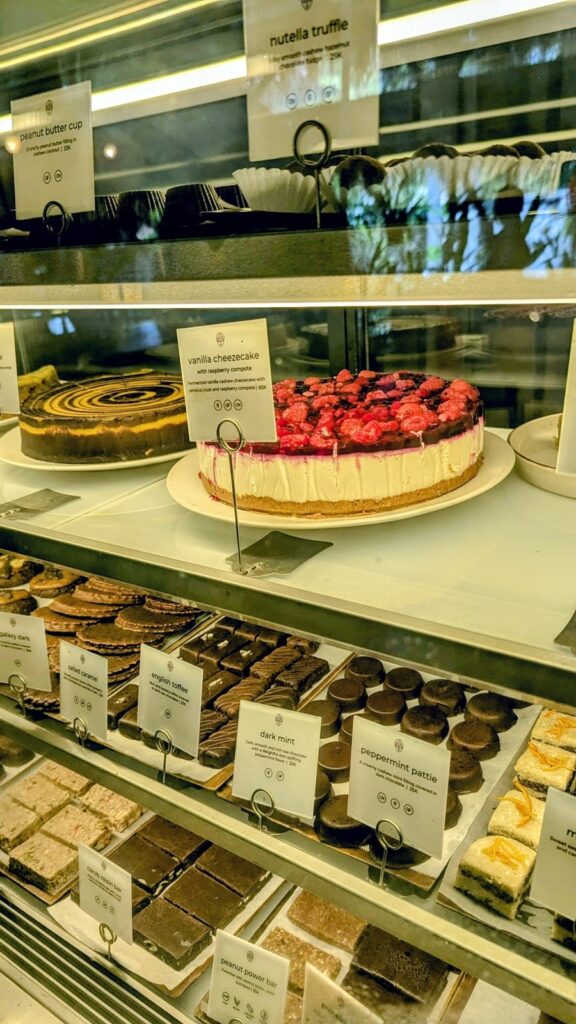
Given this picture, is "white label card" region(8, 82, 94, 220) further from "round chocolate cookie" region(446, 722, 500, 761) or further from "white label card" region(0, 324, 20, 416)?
"round chocolate cookie" region(446, 722, 500, 761)

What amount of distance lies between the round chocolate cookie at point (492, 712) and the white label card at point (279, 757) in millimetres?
412

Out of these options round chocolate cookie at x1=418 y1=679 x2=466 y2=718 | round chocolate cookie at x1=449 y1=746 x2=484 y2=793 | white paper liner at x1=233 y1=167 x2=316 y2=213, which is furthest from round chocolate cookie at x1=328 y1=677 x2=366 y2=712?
white paper liner at x1=233 y1=167 x2=316 y2=213

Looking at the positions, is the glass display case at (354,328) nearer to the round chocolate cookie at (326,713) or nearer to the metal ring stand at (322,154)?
the metal ring stand at (322,154)

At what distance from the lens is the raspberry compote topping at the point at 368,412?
1.28 m

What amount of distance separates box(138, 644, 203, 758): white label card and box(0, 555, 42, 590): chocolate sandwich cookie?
0.97 metres

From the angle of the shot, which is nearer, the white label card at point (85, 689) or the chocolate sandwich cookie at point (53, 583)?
the white label card at point (85, 689)

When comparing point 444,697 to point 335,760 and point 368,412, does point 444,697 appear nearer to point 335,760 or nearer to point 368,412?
point 335,760

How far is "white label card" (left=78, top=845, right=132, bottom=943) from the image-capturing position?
1.53 metres

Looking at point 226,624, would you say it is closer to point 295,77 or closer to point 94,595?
point 94,595

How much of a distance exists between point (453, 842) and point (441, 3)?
3.92 ft

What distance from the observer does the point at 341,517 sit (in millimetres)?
1269

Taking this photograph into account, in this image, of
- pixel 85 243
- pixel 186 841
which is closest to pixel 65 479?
pixel 85 243

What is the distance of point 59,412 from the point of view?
67.4 inches

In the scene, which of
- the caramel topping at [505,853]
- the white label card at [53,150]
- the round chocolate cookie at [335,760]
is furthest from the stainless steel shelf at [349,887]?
the white label card at [53,150]
